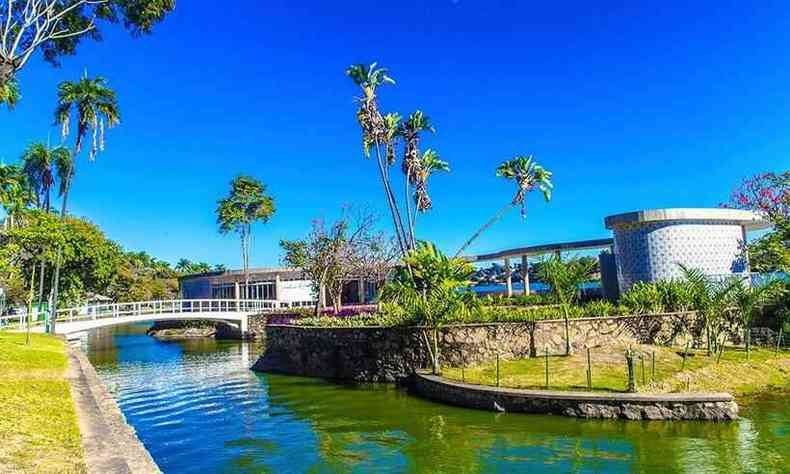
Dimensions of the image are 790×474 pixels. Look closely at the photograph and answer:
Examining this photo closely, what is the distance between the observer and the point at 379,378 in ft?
67.7

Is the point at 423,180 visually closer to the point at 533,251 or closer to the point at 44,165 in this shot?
the point at 533,251

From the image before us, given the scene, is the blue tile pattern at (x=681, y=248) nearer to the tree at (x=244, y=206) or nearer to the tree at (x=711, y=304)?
the tree at (x=711, y=304)

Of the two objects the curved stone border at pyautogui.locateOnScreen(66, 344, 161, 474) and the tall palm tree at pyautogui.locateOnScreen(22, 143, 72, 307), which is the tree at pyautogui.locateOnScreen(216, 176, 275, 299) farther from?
the curved stone border at pyautogui.locateOnScreen(66, 344, 161, 474)

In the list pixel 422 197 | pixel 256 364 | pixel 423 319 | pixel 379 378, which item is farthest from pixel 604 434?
pixel 422 197

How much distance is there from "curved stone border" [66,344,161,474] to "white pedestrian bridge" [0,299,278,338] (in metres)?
24.8

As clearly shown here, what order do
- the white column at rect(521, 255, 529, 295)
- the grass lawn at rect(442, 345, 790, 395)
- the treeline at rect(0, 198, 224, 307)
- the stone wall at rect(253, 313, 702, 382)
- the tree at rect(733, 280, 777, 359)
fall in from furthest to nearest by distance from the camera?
the white column at rect(521, 255, 529, 295), the treeline at rect(0, 198, 224, 307), the stone wall at rect(253, 313, 702, 382), the tree at rect(733, 280, 777, 359), the grass lawn at rect(442, 345, 790, 395)

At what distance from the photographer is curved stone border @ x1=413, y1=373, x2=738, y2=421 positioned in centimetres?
1299

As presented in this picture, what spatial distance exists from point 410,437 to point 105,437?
716cm

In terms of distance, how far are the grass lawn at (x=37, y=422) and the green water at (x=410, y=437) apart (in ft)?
8.73

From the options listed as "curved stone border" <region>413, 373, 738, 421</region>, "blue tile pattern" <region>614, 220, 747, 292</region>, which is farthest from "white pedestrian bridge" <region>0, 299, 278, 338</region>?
"blue tile pattern" <region>614, 220, 747, 292</region>

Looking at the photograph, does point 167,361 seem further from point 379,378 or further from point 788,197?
point 788,197

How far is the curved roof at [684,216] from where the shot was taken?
81.5 ft

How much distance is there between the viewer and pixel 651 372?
53.1 feet

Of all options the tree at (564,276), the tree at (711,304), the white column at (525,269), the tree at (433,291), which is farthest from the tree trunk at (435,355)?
the white column at (525,269)
